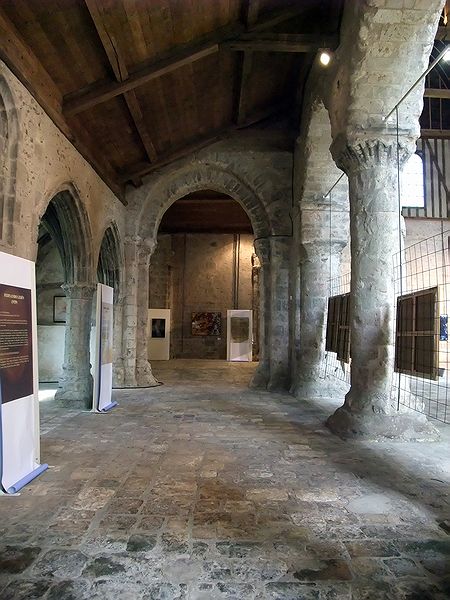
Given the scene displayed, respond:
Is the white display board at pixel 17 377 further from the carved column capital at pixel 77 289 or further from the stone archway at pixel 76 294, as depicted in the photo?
the carved column capital at pixel 77 289

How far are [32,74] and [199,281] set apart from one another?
13353 mm

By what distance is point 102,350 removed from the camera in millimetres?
5926

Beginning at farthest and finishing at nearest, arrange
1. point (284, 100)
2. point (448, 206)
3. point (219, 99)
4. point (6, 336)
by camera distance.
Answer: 1. point (448, 206)
2. point (284, 100)
3. point (219, 99)
4. point (6, 336)

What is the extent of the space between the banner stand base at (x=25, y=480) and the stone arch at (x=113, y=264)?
554 cm

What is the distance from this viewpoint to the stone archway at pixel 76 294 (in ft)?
21.0

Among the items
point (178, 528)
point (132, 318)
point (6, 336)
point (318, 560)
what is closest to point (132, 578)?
point (178, 528)

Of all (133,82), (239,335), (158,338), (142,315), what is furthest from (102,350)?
(239,335)

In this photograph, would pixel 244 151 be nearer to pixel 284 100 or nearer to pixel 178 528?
pixel 284 100

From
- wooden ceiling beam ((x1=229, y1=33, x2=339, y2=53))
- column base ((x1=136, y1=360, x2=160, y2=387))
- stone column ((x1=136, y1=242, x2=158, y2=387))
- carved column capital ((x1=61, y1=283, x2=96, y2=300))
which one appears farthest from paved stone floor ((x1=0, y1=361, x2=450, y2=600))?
wooden ceiling beam ((x1=229, y1=33, x2=339, y2=53))

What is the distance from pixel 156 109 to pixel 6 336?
4903 mm

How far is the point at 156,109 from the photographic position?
265 inches

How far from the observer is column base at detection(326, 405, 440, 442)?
14.3ft

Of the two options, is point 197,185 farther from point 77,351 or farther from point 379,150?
point 379,150

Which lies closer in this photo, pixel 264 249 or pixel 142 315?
pixel 264 249
